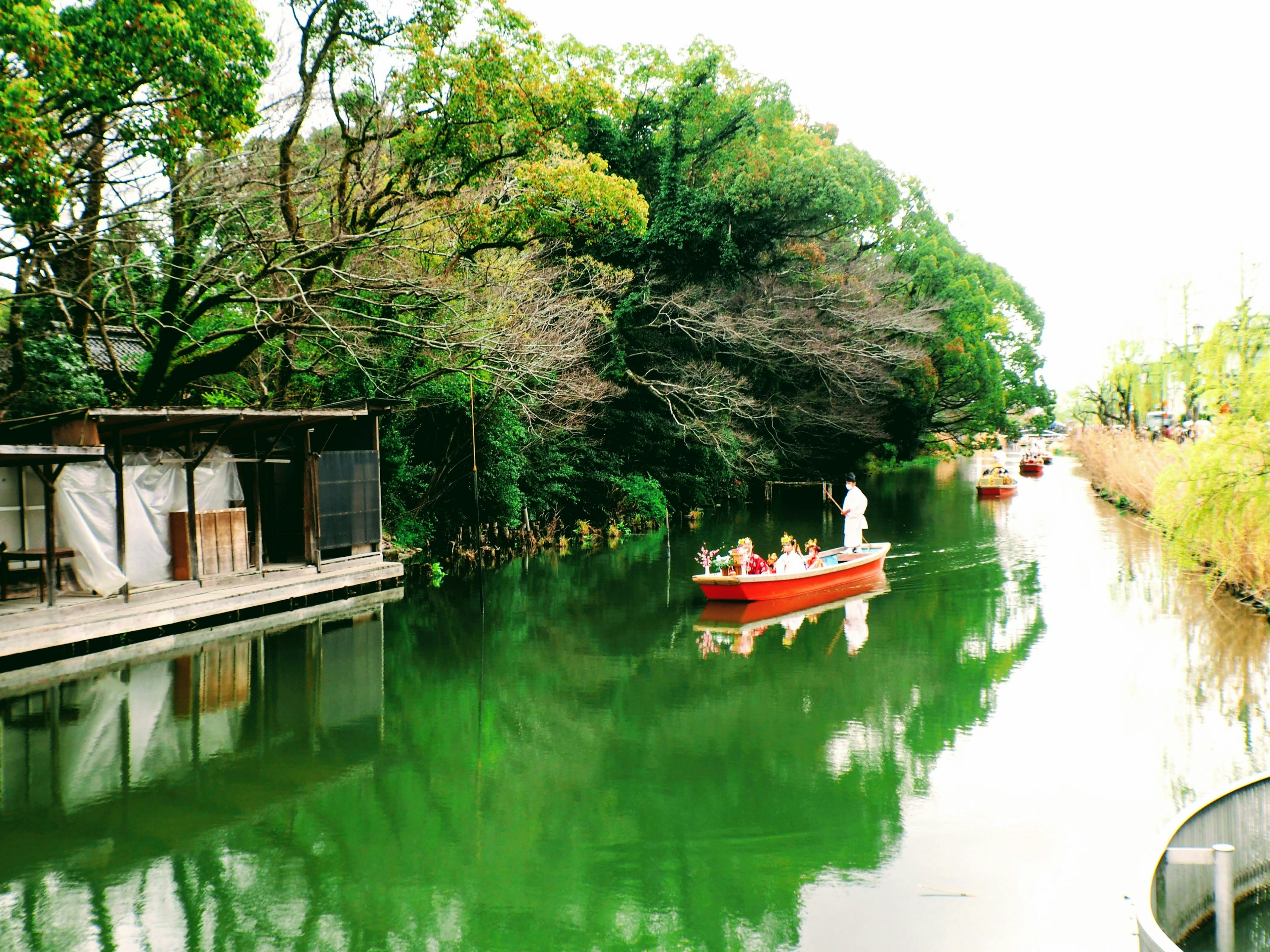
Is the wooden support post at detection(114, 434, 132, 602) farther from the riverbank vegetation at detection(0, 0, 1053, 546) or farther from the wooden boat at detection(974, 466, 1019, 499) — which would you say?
the wooden boat at detection(974, 466, 1019, 499)

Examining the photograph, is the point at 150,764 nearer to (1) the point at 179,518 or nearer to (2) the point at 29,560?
(2) the point at 29,560

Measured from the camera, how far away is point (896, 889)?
649cm

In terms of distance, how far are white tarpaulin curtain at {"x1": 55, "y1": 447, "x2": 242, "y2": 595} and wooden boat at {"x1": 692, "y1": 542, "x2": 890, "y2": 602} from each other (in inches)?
316

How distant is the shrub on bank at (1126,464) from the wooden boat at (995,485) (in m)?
3.42

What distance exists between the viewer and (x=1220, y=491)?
37.8 ft

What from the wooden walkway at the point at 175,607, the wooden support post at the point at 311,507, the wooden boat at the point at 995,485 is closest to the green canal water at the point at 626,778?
the wooden walkway at the point at 175,607

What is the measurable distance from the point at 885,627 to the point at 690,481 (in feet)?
54.0

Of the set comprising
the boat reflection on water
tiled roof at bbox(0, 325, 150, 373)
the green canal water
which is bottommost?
the green canal water

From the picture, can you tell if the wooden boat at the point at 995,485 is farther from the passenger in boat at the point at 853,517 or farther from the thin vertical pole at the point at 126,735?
the thin vertical pole at the point at 126,735

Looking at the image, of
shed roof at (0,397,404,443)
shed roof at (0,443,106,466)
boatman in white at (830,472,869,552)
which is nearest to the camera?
shed roof at (0,443,106,466)

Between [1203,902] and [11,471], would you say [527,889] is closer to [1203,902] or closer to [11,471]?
[1203,902]

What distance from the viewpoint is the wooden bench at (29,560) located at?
1240 cm

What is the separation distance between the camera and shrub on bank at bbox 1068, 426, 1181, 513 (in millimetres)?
26781

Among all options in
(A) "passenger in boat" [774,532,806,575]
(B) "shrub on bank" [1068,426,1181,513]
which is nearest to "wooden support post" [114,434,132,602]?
(A) "passenger in boat" [774,532,806,575]
